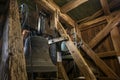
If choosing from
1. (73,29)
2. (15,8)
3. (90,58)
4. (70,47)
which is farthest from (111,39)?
(15,8)

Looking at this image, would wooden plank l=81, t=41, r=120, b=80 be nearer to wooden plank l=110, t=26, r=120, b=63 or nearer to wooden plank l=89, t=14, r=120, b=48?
wooden plank l=89, t=14, r=120, b=48

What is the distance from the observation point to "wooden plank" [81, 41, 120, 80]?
3417 millimetres

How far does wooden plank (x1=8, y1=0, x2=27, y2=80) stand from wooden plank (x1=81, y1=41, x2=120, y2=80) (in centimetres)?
243

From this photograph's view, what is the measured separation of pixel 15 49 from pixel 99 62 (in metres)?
2.65

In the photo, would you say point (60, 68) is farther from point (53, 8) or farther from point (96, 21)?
point (96, 21)

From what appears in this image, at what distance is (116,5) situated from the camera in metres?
Answer: 3.59

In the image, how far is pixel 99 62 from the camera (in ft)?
11.9

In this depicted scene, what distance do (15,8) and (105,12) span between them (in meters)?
2.67

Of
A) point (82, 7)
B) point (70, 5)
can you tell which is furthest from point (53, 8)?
point (82, 7)

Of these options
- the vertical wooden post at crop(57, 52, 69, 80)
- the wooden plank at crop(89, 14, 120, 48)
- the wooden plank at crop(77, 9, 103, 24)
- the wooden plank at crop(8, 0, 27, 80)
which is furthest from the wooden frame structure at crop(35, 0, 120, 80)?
the wooden plank at crop(8, 0, 27, 80)

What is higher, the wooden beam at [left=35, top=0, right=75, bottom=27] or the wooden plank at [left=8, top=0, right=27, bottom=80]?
the wooden beam at [left=35, top=0, right=75, bottom=27]

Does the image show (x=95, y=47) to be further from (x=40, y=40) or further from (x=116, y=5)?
(x=40, y=40)

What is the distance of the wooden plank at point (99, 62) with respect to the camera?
3417 millimetres

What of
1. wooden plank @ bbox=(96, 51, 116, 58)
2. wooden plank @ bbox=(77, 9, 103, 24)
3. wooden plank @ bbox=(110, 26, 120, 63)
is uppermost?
wooden plank @ bbox=(77, 9, 103, 24)
